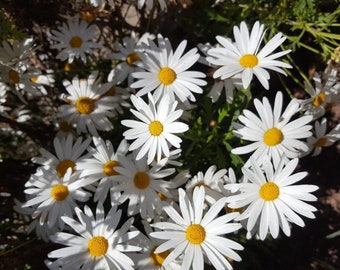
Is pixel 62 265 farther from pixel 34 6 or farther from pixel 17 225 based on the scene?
pixel 34 6

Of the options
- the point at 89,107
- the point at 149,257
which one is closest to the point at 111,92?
the point at 89,107

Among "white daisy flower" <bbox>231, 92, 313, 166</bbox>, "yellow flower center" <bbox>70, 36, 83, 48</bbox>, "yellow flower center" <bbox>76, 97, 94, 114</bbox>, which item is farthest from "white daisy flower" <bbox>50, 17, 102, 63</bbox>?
"white daisy flower" <bbox>231, 92, 313, 166</bbox>

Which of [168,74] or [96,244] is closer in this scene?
[96,244]

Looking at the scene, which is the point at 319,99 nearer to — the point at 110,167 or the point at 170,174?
the point at 170,174

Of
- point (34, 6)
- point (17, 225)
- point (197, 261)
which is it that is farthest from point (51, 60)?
point (197, 261)

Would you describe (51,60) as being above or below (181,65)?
above
